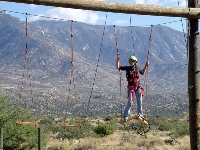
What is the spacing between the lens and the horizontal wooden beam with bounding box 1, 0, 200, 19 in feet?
30.7

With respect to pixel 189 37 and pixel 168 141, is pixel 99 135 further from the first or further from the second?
pixel 189 37

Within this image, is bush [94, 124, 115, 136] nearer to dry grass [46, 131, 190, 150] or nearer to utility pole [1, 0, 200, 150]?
dry grass [46, 131, 190, 150]

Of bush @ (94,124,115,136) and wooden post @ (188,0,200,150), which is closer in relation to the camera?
wooden post @ (188,0,200,150)

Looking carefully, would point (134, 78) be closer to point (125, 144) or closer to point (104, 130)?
point (125, 144)

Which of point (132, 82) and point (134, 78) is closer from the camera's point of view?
point (134, 78)

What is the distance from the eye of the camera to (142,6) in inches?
404

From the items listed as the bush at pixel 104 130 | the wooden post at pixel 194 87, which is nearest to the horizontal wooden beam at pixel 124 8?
the wooden post at pixel 194 87

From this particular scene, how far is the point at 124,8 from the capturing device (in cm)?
1003

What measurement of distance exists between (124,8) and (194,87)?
103 inches

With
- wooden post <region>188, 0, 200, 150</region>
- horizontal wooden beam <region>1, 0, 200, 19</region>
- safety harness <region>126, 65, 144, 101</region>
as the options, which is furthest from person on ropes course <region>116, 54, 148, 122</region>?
horizontal wooden beam <region>1, 0, 200, 19</region>

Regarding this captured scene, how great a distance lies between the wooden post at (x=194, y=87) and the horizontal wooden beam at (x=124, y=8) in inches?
12.9

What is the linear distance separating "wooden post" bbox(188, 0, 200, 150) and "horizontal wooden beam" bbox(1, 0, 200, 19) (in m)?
0.33

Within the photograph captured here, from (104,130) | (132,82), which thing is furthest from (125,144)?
(132,82)

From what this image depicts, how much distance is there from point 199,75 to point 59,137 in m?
35.6
